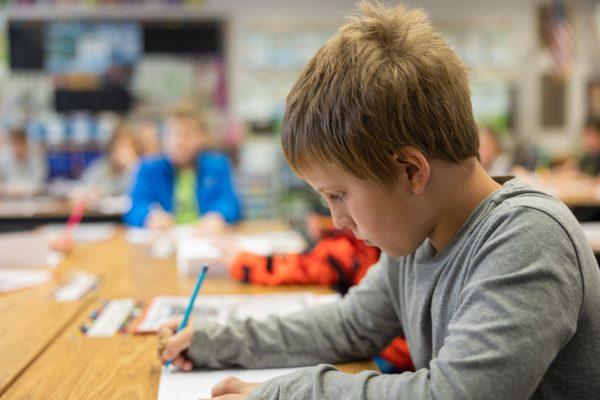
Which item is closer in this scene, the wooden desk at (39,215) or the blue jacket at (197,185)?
the blue jacket at (197,185)

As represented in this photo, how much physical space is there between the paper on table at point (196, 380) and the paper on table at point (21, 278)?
0.74 meters

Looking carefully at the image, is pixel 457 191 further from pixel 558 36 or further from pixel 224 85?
pixel 558 36

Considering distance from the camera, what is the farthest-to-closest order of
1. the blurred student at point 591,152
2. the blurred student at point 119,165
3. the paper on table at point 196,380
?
the blurred student at point 591,152, the blurred student at point 119,165, the paper on table at point 196,380

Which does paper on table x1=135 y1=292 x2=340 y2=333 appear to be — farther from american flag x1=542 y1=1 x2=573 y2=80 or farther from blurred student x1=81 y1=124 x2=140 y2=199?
american flag x1=542 y1=1 x2=573 y2=80

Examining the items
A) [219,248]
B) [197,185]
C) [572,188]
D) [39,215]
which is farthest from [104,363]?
[572,188]

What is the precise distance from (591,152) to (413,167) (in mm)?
4672

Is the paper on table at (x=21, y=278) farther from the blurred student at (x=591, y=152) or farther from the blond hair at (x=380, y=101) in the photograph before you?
the blurred student at (x=591, y=152)

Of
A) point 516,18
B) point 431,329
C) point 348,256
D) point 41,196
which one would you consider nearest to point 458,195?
point 431,329

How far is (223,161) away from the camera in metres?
2.89

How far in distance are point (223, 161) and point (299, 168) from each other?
84.3 inches

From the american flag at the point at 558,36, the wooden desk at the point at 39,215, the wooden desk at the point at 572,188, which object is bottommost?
the wooden desk at the point at 39,215

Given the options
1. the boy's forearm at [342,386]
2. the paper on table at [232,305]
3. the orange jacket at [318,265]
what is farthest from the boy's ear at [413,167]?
the orange jacket at [318,265]

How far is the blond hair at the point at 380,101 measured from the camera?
2.27 ft

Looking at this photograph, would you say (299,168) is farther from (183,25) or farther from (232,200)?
(183,25)
